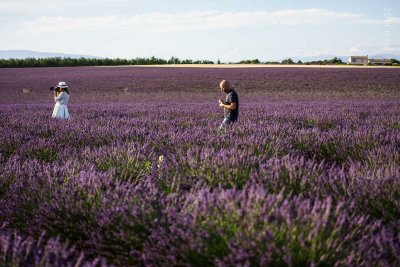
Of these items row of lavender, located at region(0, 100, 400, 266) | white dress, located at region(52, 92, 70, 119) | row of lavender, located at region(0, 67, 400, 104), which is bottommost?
row of lavender, located at region(0, 67, 400, 104)

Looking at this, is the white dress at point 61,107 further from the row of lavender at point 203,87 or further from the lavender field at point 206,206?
the row of lavender at point 203,87

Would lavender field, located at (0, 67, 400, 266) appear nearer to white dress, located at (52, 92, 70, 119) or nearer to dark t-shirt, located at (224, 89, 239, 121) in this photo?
dark t-shirt, located at (224, 89, 239, 121)

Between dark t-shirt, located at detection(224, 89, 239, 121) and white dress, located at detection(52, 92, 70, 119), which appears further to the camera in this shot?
white dress, located at detection(52, 92, 70, 119)

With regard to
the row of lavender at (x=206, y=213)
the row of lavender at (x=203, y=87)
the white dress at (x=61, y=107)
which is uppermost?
the row of lavender at (x=206, y=213)

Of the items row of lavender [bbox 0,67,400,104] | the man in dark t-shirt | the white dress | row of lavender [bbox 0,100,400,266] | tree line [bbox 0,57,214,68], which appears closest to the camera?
row of lavender [bbox 0,100,400,266]

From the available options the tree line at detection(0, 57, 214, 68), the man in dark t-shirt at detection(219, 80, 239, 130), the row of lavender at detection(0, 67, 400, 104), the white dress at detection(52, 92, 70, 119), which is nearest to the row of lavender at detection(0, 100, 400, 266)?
the man in dark t-shirt at detection(219, 80, 239, 130)

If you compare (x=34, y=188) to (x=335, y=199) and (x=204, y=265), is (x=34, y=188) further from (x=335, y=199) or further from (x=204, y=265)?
(x=335, y=199)

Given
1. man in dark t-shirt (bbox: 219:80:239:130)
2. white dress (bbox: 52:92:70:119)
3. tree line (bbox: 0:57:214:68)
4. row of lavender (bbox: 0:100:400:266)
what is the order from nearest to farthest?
row of lavender (bbox: 0:100:400:266) → man in dark t-shirt (bbox: 219:80:239:130) → white dress (bbox: 52:92:70:119) → tree line (bbox: 0:57:214:68)

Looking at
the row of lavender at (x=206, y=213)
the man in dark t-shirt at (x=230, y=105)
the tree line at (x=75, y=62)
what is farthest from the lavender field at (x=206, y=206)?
the tree line at (x=75, y=62)

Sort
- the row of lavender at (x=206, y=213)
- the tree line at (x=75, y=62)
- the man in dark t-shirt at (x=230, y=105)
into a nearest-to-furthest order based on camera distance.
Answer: the row of lavender at (x=206, y=213) → the man in dark t-shirt at (x=230, y=105) → the tree line at (x=75, y=62)

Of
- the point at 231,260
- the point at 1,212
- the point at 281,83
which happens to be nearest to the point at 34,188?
the point at 1,212

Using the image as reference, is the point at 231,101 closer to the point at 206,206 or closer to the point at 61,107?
the point at 61,107

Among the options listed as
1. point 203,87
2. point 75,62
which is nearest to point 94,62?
point 75,62

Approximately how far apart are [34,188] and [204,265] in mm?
1360
